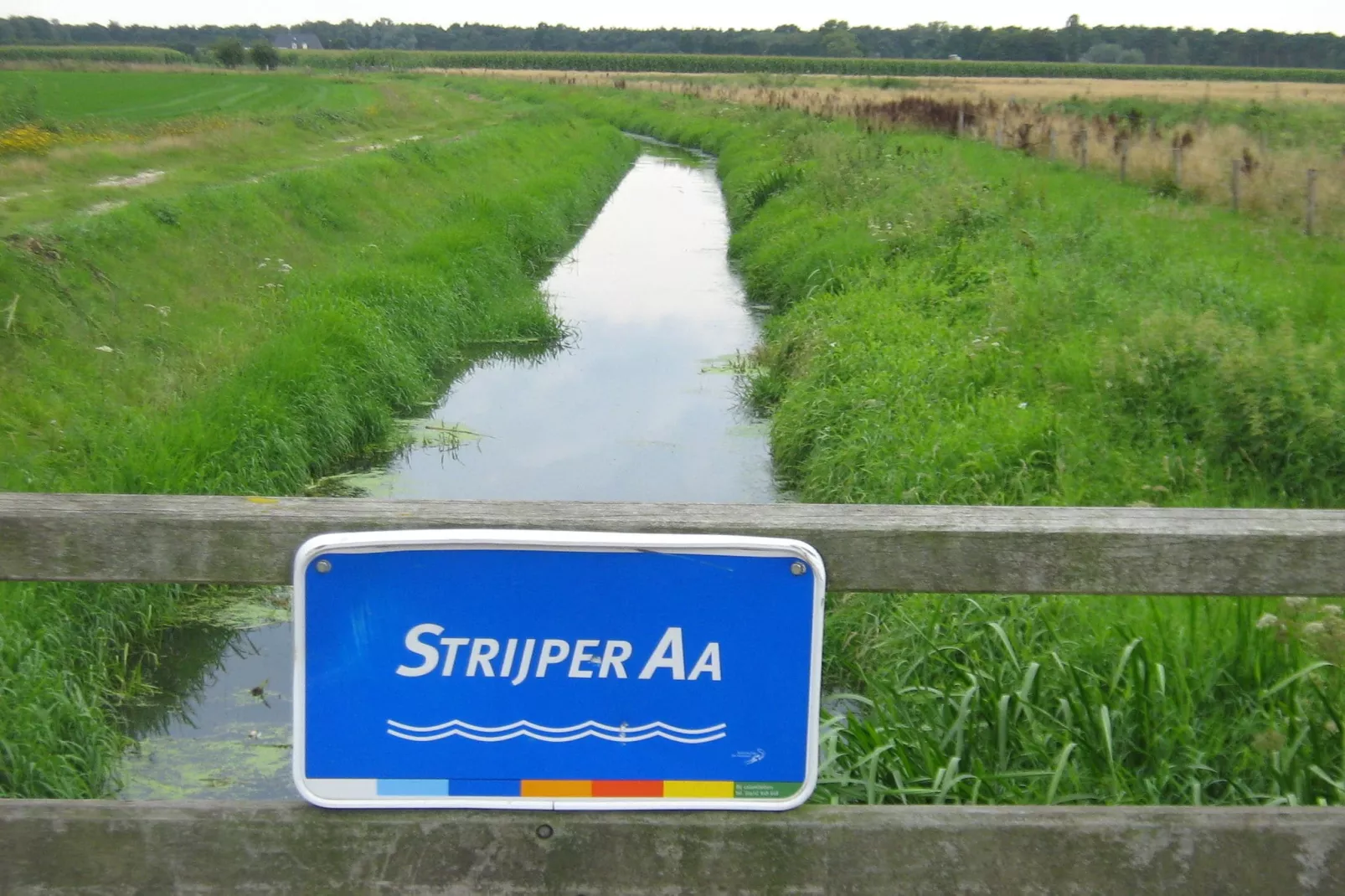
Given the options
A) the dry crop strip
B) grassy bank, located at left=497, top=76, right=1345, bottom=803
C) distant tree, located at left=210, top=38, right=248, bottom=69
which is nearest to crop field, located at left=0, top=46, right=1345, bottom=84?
distant tree, located at left=210, top=38, right=248, bottom=69

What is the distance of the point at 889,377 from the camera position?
29.2 ft

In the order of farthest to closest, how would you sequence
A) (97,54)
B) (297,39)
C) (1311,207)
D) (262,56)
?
(297,39) < (262,56) < (97,54) < (1311,207)

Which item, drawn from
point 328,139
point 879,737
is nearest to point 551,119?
point 328,139

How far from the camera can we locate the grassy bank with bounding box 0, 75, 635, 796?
5.54m

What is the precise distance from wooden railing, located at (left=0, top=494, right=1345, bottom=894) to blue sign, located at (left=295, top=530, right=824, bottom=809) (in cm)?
6

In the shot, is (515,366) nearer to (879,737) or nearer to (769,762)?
(879,737)

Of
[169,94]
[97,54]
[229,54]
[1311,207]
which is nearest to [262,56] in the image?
[229,54]

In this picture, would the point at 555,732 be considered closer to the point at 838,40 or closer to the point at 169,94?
the point at 169,94

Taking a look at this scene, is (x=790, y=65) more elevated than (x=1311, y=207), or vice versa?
(x=1311, y=207)

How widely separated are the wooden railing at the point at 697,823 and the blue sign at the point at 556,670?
2.5 inches

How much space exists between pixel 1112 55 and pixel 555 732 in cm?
11966

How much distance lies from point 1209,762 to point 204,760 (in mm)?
3944

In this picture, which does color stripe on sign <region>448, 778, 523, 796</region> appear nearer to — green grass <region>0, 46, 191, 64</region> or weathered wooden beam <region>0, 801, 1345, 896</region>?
weathered wooden beam <region>0, 801, 1345, 896</region>

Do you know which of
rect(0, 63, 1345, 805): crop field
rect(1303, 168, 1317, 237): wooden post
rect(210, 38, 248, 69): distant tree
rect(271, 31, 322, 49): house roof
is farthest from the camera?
rect(271, 31, 322, 49): house roof
